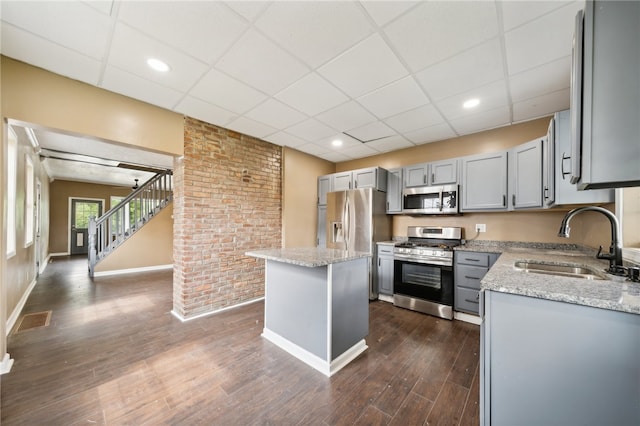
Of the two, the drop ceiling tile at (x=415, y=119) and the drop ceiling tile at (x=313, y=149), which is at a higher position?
the drop ceiling tile at (x=415, y=119)

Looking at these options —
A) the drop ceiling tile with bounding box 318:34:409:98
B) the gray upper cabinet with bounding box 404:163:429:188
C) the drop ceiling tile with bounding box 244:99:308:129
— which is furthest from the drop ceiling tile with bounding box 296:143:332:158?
the drop ceiling tile with bounding box 318:34:409:98

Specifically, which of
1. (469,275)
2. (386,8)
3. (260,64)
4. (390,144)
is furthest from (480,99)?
(260,64)

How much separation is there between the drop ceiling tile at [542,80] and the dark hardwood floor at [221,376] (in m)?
2.80

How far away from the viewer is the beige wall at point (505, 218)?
2830 millimetres

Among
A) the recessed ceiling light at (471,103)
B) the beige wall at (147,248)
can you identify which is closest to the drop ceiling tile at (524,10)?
the recessed ceiling light at (471,103)

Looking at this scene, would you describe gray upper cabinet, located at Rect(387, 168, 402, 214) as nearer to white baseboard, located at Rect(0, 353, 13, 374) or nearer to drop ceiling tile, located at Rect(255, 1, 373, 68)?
drop ceiling tile, located at Rect(255, 1, 373, 68)

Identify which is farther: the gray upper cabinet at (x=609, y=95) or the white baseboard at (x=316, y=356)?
the white baseboard at (x=316, y=356)

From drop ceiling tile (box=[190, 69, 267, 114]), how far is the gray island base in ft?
5.92

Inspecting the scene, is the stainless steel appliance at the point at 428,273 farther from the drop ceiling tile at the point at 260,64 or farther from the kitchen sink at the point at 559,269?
the drop ceiling tile at the point at 260,64

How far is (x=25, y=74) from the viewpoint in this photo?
7.18 feet

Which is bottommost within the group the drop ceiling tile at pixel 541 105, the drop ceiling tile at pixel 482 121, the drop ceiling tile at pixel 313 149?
the drop ceiling tile at pixel 313 149

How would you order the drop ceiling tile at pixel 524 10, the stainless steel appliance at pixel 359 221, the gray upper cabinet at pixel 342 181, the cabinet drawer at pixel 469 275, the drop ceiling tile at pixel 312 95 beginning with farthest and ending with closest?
the gray upper cabinet at pixel 342 181, the stainless steel appliance at pixel 359 221, the cabinet drawer at pixel 469 275, the drop ceiling tile at pixel 312 95, the drop ceiling tile at pixel 524 10

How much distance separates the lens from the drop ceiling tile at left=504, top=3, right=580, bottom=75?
1.64 metres

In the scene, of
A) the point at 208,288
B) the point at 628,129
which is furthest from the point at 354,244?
the point at 628,129
